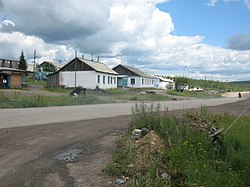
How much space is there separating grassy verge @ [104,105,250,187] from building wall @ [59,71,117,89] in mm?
43892

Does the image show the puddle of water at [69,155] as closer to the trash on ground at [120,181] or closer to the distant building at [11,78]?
the trash on ground at [120,181]

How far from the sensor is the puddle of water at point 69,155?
7445 millimetres

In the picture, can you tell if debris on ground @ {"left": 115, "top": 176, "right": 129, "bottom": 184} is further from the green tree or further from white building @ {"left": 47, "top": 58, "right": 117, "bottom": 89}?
the green tree

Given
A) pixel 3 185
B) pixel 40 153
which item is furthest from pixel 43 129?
pixel 3 185

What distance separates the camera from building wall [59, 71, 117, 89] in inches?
2109

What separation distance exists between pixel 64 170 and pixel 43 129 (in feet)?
17.6

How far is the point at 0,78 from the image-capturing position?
4569 centimetres

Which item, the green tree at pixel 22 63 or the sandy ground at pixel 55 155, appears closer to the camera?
the sandy ground at pixel 55 155

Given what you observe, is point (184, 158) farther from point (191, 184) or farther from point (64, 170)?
point (64, 170)

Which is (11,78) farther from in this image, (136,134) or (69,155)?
(69,155)

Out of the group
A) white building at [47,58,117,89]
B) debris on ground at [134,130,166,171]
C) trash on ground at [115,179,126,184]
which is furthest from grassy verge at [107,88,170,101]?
trash on ground at [115,179,126,184]

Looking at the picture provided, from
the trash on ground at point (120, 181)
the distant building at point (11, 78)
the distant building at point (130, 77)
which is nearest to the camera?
the trash on ground at point (120, 181)

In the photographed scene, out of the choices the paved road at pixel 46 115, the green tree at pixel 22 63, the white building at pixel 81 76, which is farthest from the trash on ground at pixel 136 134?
the green tree at pixel 22 63

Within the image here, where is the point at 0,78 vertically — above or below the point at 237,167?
above
